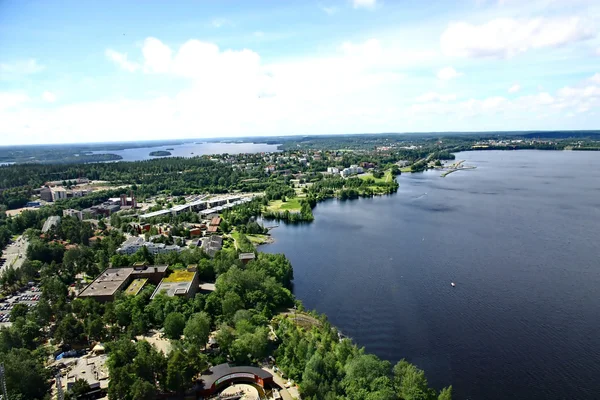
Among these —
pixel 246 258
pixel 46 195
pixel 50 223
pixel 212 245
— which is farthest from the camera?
pixel 46 195

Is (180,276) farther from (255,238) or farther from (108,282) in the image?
(255,238)

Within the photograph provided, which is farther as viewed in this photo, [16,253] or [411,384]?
[16,253]

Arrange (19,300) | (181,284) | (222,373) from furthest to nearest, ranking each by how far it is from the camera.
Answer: (19,300)
(181,284)
(222,373)

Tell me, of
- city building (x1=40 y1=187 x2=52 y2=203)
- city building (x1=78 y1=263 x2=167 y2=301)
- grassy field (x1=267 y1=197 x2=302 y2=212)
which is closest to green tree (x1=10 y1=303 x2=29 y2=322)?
city building (x1=78 y1=263 x2=167 y2=301)

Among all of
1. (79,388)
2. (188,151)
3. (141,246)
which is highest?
(188,151)

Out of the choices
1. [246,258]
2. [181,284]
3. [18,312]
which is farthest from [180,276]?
[18,312]

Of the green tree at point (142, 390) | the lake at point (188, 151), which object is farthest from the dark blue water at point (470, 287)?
the lake at point (188, 151)
